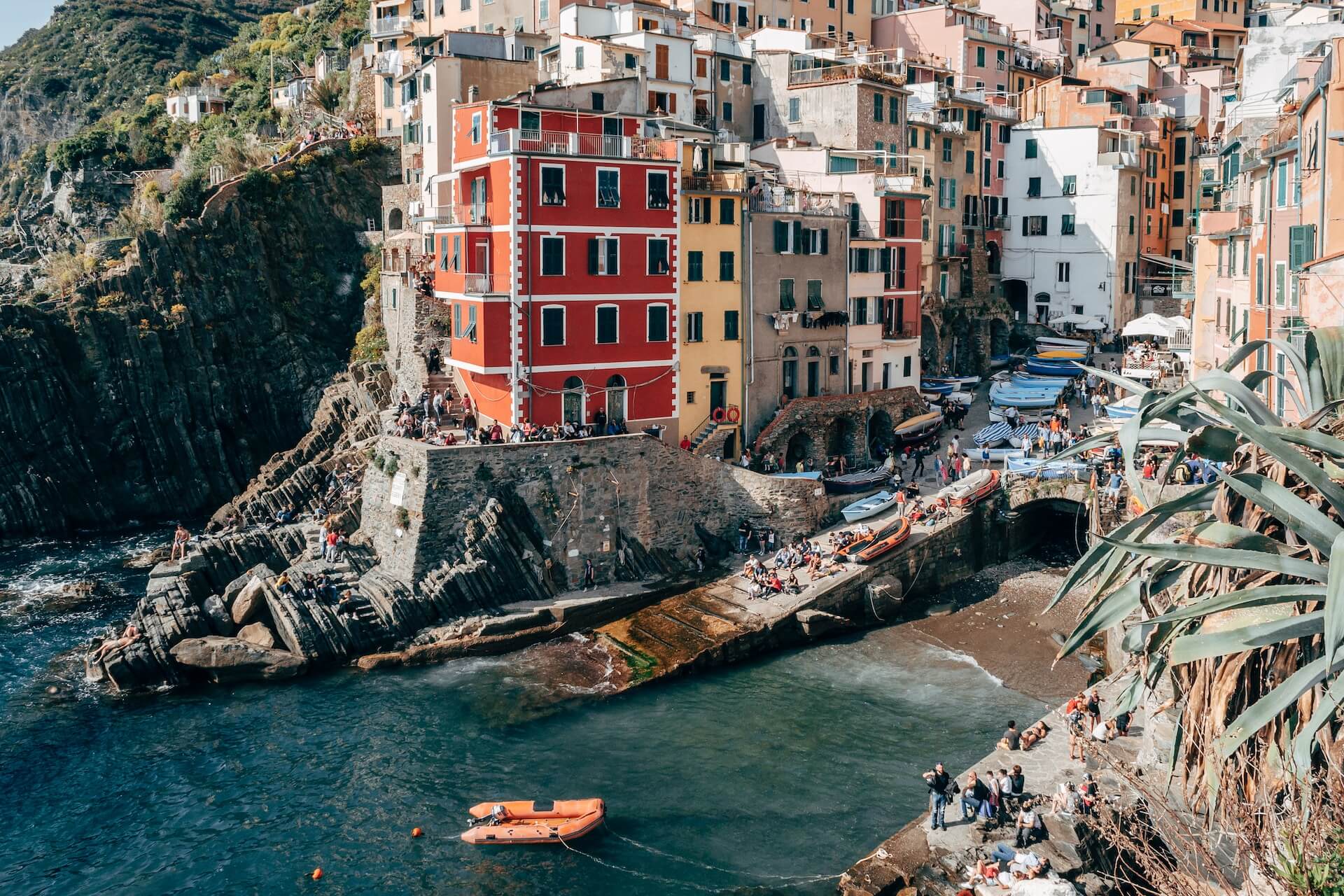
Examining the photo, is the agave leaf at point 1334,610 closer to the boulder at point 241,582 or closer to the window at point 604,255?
the window at point 604,255

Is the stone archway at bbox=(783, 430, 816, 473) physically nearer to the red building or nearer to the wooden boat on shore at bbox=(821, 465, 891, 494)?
the wooden boat on shore at bbox=(821, 465, 891, 494)

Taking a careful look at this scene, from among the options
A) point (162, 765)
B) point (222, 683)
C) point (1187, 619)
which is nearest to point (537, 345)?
point (222, 683)

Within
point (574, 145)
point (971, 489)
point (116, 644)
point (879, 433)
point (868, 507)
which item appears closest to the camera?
point (116, 644)

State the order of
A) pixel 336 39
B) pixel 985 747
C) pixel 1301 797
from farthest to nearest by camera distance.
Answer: pixel 336 39
pixel 985 747
pixel 1301 797

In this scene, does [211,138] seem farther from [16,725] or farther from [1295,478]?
[1295,478]

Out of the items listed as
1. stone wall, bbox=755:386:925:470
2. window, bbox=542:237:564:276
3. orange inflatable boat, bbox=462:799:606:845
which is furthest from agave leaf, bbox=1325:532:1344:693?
stone wall, bbox=755:386:925:470

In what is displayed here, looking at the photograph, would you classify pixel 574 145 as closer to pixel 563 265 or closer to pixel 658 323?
pixel 563 265

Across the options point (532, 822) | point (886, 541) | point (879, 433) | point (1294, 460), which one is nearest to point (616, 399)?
point (886, 541)
